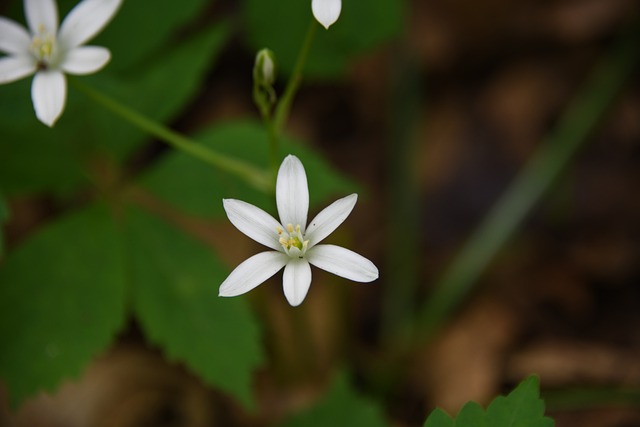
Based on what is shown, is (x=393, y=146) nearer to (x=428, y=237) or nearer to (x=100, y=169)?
(x=428, y=237)

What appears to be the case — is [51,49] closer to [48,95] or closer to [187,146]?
[48,95]

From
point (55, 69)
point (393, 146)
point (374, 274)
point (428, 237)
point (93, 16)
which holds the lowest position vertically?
point (374, 274)

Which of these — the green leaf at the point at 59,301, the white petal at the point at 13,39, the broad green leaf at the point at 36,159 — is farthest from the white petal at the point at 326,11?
the broad green leaf at the point at 36,159

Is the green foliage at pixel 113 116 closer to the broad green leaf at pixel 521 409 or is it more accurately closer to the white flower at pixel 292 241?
the white flower at pixel 292 241

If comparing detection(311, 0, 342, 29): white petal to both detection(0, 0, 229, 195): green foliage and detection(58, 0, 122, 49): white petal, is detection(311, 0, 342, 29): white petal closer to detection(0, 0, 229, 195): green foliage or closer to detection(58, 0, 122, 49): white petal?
detection(58, 0, 122, 49): white petal

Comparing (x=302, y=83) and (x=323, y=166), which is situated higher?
(x=302, y=83)

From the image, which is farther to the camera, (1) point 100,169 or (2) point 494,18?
(2) point 494,18

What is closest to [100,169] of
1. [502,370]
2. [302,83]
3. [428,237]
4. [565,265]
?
[302,83]
